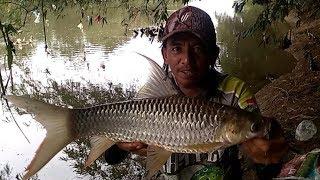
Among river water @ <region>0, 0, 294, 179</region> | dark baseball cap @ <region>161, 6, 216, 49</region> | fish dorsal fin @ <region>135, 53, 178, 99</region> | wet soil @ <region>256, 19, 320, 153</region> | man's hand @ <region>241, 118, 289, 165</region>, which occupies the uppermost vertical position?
dark baseball cap @ <region>161, 6, 216, 49</region>

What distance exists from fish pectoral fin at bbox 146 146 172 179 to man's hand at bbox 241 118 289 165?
0.35 metres

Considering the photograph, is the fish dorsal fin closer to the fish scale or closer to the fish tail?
the fish scale

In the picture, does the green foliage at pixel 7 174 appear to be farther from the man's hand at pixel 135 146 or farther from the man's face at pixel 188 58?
→ the man's face at pixel 188 58

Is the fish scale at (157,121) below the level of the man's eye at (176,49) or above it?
below

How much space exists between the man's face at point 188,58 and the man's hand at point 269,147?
1.51ft

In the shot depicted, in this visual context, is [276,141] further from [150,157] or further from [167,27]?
[167,27]

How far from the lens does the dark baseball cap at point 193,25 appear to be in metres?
2.23

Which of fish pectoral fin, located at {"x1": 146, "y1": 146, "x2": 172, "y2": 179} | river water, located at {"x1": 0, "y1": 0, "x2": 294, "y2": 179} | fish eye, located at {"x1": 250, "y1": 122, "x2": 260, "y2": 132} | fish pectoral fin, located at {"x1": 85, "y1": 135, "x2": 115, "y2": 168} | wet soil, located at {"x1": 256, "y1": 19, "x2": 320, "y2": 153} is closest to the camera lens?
fish eye, located at {"x1": 250, "y1": 122, "x2": 260, "y2": 132}

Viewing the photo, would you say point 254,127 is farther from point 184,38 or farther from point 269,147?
point 184,38

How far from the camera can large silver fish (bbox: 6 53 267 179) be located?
1.86 m

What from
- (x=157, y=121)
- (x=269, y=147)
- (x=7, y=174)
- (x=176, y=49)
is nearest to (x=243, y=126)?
(x=269, y=147)

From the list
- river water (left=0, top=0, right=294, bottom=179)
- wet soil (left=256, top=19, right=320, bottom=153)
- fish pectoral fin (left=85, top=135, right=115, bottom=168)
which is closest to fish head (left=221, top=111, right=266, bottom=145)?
fish pectoral fin (left=85, top=135, right=115, bottom=168)

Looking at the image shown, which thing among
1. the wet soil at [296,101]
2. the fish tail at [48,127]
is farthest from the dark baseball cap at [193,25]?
the wet soil at [296,101]

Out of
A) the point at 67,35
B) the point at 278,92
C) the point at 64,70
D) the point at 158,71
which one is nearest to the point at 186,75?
the point at 158,71
